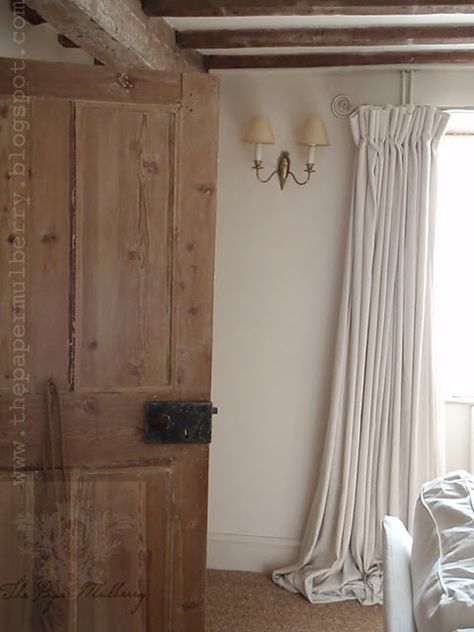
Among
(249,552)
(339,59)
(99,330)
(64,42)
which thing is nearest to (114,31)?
(64,42)

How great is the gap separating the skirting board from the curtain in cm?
19

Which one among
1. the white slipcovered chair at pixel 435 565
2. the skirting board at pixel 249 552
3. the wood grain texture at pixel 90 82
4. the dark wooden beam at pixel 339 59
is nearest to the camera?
the white slipcovered chair at pixel 435 565

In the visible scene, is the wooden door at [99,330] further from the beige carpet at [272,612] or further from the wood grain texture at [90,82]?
the beige carpet at [272,612]

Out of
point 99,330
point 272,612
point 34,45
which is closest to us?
point 99,330

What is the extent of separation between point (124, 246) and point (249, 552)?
1970 mm

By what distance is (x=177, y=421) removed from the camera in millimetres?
2379

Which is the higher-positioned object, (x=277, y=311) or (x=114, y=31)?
(x=114, y=31)

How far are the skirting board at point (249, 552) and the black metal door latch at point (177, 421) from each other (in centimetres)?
152

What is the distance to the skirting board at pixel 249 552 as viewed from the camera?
372cm

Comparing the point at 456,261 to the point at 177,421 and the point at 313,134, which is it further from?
the point at 177,421

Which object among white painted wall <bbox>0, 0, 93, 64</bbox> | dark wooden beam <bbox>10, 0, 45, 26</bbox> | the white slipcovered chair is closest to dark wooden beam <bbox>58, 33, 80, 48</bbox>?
white painted wall <bbox>0, 0, 93, 64</bbox>

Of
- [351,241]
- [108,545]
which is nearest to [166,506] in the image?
[108,545]

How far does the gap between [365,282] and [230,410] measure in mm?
883

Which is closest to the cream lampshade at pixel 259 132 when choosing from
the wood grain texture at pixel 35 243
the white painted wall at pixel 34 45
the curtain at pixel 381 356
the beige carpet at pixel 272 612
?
the curtain at pixel 381 356
